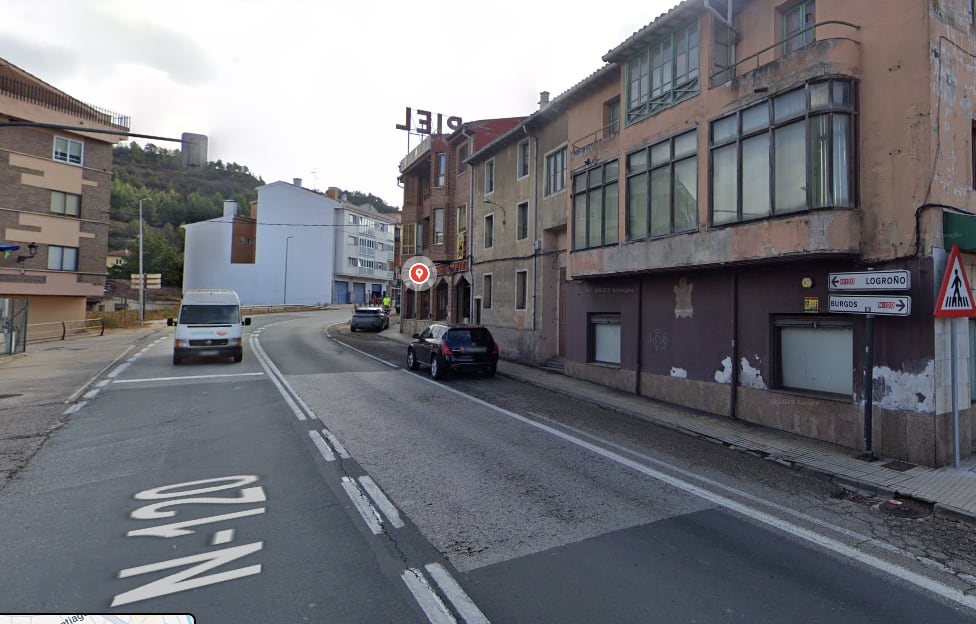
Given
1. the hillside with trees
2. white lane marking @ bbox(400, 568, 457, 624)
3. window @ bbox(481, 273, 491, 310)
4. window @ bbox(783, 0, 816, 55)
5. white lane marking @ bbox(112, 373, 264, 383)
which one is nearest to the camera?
white lane marking @ bbox(400, 568, 457, 624)

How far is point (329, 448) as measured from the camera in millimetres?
7742

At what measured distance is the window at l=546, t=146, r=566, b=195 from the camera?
18.2m

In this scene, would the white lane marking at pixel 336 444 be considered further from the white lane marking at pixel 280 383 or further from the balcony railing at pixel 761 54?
the balcony railing at pixel 761 54

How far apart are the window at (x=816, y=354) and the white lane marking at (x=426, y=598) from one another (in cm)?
820

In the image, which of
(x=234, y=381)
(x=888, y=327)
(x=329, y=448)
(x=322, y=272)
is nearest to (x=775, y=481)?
(x=888, y=327)

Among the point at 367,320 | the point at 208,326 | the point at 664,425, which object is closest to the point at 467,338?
the point at 664,425

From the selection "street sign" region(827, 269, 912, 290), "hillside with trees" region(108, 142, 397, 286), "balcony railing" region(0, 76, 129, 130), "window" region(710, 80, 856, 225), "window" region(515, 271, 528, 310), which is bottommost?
"street sign" region(827, 269, 912, 290)

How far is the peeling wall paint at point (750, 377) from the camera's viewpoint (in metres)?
10.1

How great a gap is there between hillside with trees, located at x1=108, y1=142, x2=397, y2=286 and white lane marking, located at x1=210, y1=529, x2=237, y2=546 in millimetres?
65262

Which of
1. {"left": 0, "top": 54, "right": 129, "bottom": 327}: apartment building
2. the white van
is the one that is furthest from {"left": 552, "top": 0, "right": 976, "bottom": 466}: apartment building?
{"left": 0, "top": 54, "right": 129, "bottom": 327}: apartment building

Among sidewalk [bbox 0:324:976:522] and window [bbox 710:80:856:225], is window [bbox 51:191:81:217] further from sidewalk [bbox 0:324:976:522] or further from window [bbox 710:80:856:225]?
window [bbox 710:80:856:225]

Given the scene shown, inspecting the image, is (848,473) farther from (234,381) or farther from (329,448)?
(234,381)

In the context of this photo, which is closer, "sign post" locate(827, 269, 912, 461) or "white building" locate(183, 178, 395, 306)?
"sign post" locate(827, 269, 912, 461)

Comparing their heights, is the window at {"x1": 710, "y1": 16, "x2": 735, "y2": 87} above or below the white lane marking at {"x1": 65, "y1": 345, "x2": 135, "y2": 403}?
above
